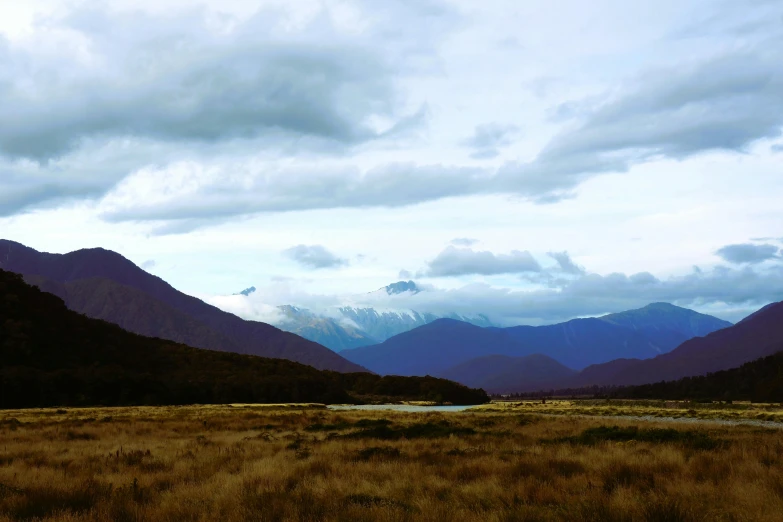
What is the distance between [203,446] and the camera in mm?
23141

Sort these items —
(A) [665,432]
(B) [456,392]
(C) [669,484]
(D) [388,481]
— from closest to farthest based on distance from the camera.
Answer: (C) [669,484] < (D) [388,481] < (A) [665,432] < (B) [456,392]

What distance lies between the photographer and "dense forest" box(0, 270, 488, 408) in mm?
78625

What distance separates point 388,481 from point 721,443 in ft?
43.6

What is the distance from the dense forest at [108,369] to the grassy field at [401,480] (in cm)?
6242

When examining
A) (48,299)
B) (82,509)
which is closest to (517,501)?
(82,509)

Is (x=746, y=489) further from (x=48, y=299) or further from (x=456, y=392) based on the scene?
(x=456, y=392)

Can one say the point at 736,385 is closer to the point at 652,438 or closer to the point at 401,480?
the point at 652,438

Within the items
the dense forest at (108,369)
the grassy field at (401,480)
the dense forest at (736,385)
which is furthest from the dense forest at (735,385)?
the grassy field at (401,480)

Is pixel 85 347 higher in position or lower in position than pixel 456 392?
higher

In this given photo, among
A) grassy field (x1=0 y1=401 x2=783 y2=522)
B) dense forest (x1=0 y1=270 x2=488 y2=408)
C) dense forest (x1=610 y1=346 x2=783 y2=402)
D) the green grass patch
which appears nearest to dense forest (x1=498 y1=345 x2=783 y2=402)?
dense forest (x1=610 y1=346 x2=783 y2=402)

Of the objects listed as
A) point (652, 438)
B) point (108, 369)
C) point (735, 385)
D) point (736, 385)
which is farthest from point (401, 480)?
point (735, 385)

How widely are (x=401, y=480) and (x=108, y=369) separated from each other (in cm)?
8611

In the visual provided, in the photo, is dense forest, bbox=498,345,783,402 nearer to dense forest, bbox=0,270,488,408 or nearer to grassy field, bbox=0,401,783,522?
dense forest, bbox=0,270,488,408

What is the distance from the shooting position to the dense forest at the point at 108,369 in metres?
78.6
